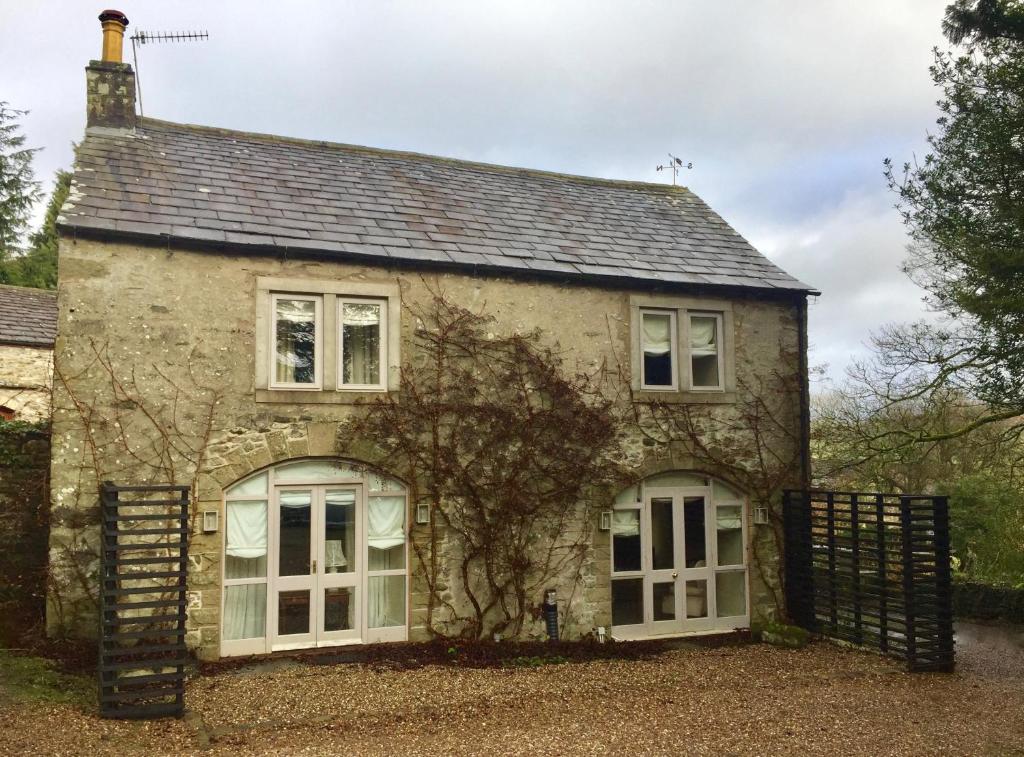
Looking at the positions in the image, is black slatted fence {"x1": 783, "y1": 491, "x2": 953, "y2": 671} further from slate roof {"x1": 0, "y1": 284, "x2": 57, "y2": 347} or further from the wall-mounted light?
slate roof {"x1": 0, "y1": 284, "x2": 57, "y2": 347}

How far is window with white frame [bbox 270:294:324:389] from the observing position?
9492 millimetres

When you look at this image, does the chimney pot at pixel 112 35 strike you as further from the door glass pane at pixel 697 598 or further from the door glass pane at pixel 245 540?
the door glass pane at pixel 697 598

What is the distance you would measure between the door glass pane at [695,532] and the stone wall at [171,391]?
372cm

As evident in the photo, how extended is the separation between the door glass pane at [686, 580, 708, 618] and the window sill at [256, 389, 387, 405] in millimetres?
4917

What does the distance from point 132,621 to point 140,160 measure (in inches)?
244

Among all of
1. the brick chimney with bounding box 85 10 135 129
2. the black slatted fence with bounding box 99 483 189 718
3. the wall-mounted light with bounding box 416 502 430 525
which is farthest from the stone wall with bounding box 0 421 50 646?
the brick chimney with bounding box 85 10 135 129

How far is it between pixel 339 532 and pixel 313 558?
1.38 feet

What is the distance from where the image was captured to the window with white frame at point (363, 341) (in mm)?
9789

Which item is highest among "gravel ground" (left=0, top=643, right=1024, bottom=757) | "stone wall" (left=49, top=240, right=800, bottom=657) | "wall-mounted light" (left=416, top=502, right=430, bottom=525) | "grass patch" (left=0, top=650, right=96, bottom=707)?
"stone wall" (left=49, top=240, right=800, bottom=657)

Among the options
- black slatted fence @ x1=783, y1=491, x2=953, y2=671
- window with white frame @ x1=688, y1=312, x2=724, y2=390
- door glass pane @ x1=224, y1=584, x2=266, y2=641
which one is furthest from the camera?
window with white frame @ x1=688, y1=312, x2=724, y2=390

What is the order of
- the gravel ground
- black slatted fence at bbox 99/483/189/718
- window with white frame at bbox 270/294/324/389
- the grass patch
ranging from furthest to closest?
window with white frame at bbox 270/294/324/389
the grass patch
black slatted fence at bbox 99/483/189/718
the gravel ground

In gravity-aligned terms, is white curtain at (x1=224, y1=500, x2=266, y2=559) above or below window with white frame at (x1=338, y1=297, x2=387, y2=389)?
below

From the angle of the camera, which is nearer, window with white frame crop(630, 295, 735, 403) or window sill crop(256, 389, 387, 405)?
window sill crop(256, 389, 387, 405)

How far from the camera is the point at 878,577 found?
32.8 feet
